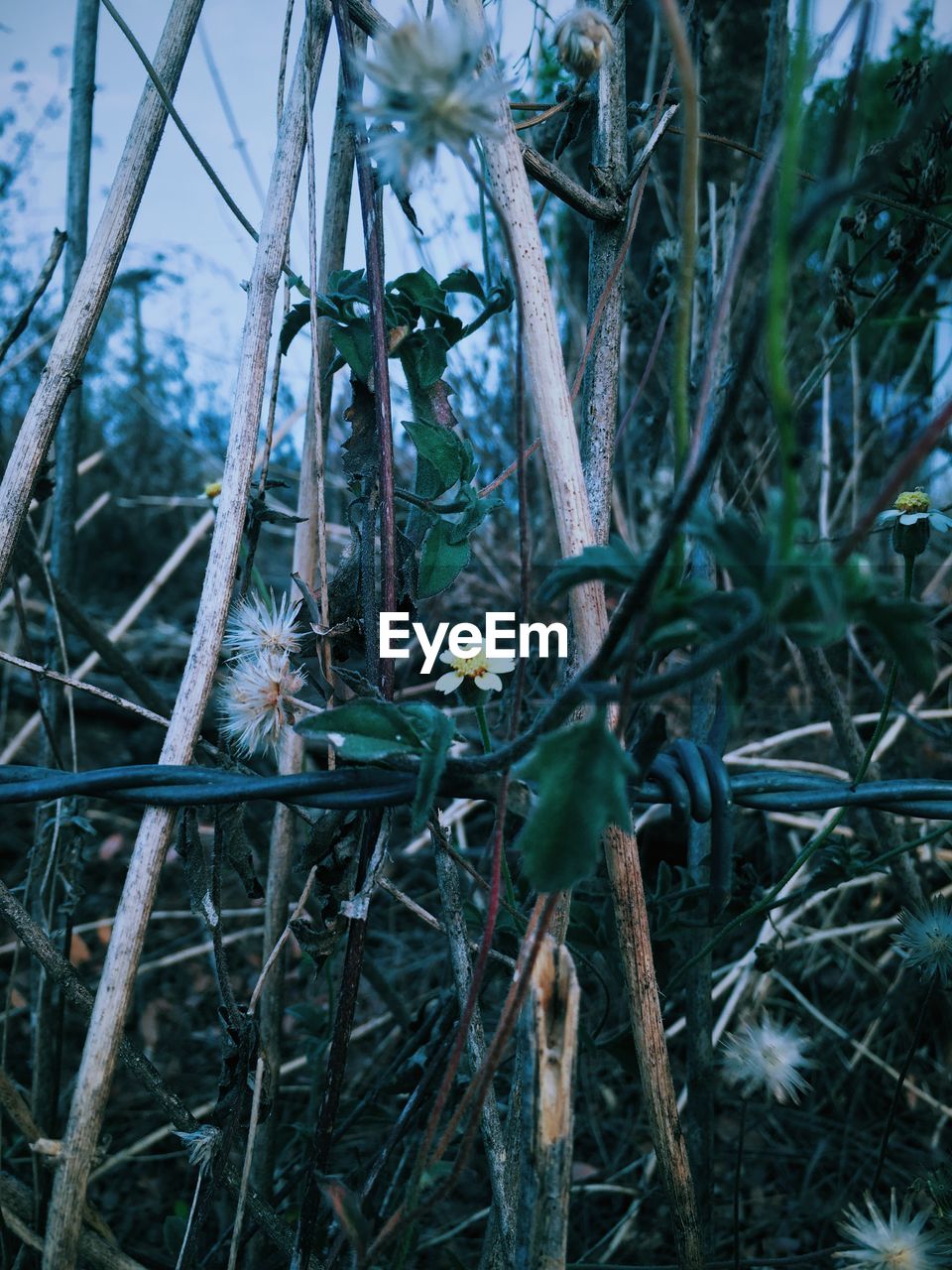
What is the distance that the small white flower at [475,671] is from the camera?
2.75 feet

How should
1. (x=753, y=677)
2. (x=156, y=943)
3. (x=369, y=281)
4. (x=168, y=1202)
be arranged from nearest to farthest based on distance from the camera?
(x=369, y=281)
(x=168, y=1202)
(x=156, y=943)
(x=753, y=677)

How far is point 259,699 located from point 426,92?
1.70 ft

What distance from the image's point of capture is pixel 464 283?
0.83 m

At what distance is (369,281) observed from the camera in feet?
2.68

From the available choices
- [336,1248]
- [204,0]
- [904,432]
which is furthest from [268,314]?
[904,432]

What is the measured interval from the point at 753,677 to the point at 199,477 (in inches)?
136

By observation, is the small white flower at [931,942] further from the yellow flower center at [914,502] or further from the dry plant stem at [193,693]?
the dry plant stem at [193,693]

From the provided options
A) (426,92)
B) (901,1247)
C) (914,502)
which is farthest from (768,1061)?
(426,92)

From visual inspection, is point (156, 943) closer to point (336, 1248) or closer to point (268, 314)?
point (336, 1248)

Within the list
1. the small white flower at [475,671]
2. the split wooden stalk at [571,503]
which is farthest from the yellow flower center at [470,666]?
the split wooden stalk at [571,503]

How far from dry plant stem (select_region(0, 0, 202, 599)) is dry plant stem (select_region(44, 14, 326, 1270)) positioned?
13cm

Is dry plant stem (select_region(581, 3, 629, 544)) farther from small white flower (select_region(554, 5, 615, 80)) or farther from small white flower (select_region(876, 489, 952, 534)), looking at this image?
small white flower (select_region(876, 489, 952, 534))

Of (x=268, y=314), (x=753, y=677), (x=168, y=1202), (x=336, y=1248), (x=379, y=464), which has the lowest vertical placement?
(x=168, y=1202)

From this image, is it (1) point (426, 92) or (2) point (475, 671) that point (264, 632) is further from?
(1) point (426, 92)
